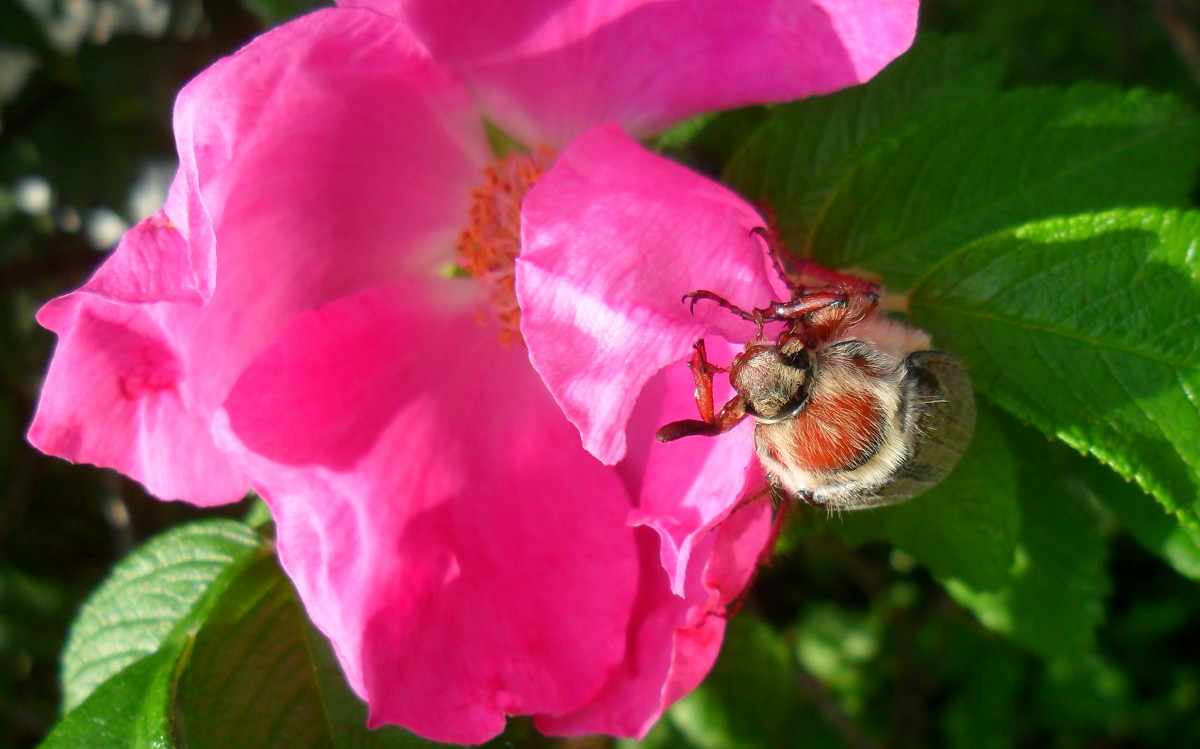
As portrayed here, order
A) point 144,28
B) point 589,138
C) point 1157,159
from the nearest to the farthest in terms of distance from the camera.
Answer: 1. point 589,138
2. point 1157,159
3. point 144,28

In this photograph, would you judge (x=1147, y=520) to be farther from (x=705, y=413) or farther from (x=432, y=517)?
(x=432, y=517)

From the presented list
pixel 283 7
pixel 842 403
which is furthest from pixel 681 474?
pixel 283 7

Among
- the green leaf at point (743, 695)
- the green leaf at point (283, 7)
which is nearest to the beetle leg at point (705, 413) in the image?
the green leaf at point (283, 7)

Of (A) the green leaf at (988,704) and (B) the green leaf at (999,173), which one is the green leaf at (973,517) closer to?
(B) the green leaf at (999,173)

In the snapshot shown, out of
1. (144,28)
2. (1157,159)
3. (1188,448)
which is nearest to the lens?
(1188,448)

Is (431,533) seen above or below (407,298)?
below

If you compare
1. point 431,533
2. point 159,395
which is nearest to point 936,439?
point 431,533

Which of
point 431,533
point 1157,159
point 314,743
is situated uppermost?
point 1157,159

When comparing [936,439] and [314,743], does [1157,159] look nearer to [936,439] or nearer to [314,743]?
[936,439]
